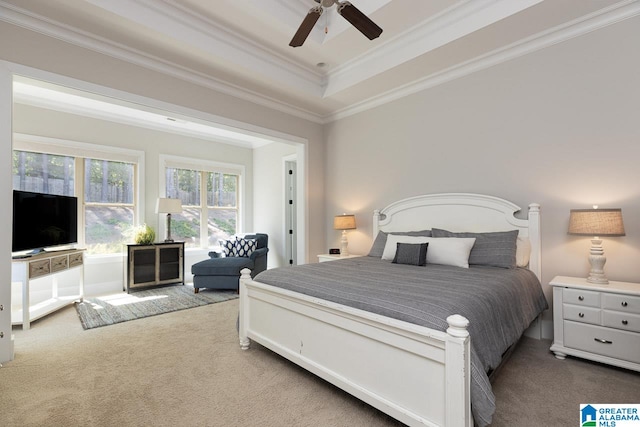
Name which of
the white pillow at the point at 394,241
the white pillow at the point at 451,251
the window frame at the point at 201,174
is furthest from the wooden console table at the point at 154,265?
the white pillow at the point at 451,251

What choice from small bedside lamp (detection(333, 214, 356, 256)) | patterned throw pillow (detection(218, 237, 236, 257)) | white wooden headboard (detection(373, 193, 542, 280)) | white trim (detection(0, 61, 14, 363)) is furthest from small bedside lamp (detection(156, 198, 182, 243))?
white wooden headboard (detection(373, 193, 542, 280))

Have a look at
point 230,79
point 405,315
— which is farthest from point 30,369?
point 230,79

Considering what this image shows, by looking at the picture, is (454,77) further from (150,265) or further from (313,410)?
(150,265)

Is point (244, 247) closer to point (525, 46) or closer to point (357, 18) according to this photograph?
point (357, 18)

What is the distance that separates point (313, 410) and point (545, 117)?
10.5ft

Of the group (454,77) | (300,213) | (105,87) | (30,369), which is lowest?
(30,369)

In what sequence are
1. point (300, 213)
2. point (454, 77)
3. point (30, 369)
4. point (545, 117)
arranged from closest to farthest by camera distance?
point (30, 369)
point (545, 117)
point (454, 77)
point (300, 213)

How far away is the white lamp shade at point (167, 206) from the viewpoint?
16.6 ft

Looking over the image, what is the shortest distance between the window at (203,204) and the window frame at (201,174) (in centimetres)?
2

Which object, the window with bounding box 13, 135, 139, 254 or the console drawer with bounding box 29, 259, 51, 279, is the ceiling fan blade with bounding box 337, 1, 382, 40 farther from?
the window with bounding box 13, 135, 139, 254

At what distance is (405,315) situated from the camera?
1.56 meters

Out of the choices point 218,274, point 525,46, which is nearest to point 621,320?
point 525,46

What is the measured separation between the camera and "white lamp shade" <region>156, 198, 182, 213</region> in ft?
16.6

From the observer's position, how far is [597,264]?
94.3 inches
